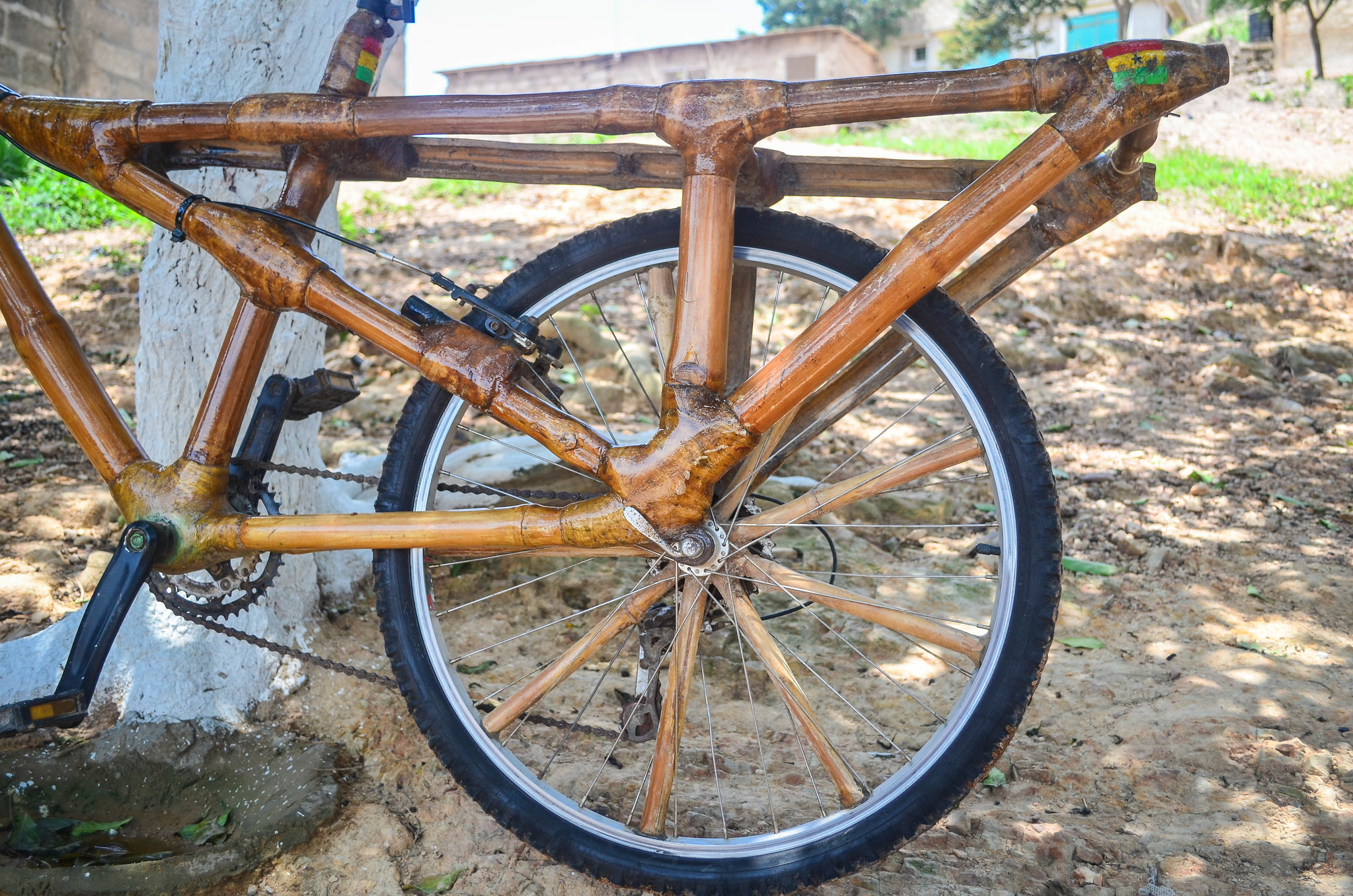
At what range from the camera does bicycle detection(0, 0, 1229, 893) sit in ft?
5.42

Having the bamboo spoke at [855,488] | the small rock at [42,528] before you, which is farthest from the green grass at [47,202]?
the bamboo spoke at [855,488]

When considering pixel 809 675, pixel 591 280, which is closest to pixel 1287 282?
pixel 809 675

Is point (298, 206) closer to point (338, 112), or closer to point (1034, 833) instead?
point (338, 112)

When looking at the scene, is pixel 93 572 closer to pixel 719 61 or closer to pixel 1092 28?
pixel 719 61

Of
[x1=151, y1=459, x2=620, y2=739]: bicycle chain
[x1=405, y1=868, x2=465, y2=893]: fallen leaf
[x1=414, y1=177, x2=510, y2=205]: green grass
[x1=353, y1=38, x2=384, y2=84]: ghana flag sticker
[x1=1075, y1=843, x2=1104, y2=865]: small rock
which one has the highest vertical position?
[x1=414, y1=177, x2=510, y2=205]: green grass

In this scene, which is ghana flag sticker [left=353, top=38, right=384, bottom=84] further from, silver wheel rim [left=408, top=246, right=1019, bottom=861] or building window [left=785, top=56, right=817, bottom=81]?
building window [left=785, top=56, right=817, bottom=81]

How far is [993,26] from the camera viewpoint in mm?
20203

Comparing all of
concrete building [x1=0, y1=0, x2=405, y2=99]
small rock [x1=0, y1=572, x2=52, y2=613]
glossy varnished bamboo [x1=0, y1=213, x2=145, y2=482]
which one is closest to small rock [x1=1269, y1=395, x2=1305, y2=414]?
glossy varnished bamboo [x1=0, y1=213, x2=145, y2=482]

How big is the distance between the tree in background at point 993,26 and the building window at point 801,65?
414cm

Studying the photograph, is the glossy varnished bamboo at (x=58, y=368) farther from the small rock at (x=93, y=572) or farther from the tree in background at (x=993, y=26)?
the tree in background at (x=993, y=26)

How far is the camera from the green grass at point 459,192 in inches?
298

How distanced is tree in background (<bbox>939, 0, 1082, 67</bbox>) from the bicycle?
802 inches

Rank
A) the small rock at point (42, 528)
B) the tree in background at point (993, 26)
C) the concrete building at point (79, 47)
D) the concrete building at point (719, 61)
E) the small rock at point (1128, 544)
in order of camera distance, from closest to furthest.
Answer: the small rock at point (42, 528) → the small rock at point (1128, 544) → the concrete building at point (79, 47) → the concrete building at point (719, 61) → the tree in background at point (993, 26)

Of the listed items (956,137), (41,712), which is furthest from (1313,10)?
(41,712)
